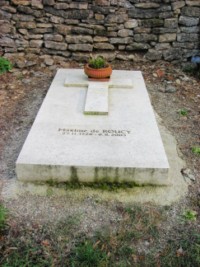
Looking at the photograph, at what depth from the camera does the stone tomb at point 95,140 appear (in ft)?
10.3

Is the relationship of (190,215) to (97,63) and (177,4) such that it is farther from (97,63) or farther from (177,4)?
(177,4)

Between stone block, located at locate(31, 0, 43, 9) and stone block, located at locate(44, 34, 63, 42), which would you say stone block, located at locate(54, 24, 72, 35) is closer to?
stone block, located at locate(44, 34, 63, 42)

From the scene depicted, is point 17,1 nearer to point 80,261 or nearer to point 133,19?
point 133,19

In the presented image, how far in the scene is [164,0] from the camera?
5.82 m

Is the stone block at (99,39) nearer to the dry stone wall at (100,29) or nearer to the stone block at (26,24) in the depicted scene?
the dry stone wall at (100,29)

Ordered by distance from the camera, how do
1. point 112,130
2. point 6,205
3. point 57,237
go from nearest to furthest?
1. point 57,237
2. point 6,205
3. point 112,130

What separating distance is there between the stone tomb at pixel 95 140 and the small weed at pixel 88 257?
737 millimetres

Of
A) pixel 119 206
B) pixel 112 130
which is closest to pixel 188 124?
pixel 112 130

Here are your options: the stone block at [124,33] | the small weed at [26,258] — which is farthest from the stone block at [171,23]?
the small weed at [26,258]

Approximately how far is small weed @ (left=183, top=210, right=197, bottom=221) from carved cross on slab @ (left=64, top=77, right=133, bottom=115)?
1.57 meters

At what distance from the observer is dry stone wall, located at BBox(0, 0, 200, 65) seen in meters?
5.85

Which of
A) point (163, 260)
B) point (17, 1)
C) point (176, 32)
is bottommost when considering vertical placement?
point (163, 260)

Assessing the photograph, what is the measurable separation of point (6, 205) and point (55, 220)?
49 centimetres

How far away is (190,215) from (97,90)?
2225mm
